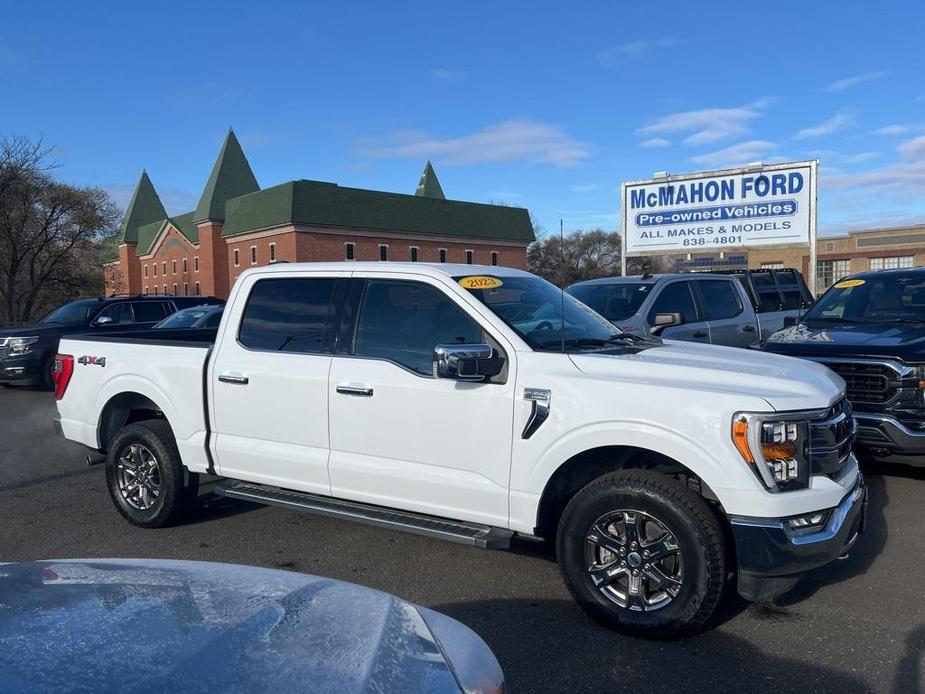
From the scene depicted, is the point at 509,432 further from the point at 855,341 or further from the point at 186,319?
the point at 186,319

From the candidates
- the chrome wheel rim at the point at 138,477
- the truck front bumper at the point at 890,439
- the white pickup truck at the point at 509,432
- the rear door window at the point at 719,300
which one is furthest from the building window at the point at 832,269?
the chrome wheel rim at the point at 138,477

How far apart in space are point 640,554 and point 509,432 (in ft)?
3.04

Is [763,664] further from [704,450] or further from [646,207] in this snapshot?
[646,207]

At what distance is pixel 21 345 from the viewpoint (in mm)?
14109

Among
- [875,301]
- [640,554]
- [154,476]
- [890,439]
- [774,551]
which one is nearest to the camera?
[774,551]

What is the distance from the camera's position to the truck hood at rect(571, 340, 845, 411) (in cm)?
370

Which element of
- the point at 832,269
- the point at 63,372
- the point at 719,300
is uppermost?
the point at 832,269

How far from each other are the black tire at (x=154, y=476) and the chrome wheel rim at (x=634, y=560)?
322cm

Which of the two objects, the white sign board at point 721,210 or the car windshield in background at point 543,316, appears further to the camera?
the white sign board at point 721,210

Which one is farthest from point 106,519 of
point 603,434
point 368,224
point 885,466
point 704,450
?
point 368,224

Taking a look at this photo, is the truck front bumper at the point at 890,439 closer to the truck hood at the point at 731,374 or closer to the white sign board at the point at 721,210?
the truck hood at the point at 731,374

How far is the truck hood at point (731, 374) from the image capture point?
370 cm

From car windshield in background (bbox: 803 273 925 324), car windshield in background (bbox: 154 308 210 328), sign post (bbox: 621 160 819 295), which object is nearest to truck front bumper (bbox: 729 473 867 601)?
car windshield in background (bbox: 803 273 925 324)

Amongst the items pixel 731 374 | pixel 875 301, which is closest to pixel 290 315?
pixel 731 374
